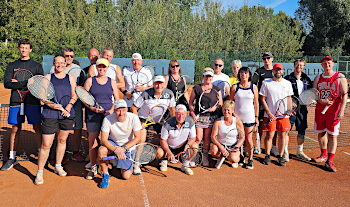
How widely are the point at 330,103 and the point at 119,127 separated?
3.70 metres

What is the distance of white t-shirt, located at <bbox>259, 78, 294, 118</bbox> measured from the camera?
476 cm

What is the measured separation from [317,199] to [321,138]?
175cm

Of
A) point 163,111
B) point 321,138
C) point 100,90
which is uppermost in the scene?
point 100,90

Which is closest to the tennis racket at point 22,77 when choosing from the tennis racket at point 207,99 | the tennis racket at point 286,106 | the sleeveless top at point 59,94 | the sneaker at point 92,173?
the sleeveless top at point 59,94

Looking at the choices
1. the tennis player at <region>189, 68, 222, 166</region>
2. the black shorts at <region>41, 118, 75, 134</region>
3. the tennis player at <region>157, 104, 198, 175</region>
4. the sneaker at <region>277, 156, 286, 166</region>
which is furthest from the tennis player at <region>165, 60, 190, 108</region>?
the sneaker at <region>277, 156, 286, 166</region>

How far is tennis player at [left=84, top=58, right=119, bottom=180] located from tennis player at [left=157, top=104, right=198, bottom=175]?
3.22ft

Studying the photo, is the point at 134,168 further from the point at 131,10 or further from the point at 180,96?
the point at 131,10

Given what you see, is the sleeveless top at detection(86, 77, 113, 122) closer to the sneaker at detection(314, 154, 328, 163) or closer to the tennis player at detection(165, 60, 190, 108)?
the tennis player at detection(165, 60, 190, 108)

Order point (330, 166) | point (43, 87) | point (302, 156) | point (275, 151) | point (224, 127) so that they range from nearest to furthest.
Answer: point (43, 87), point (224, 127), point (330, 166), point (302, 156), point (275, 151)

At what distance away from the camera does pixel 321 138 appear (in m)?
5.14

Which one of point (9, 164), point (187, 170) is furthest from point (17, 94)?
point (187, 170)

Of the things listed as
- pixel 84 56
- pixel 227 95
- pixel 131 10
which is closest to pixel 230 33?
pixel 131 10

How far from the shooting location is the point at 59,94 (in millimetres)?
4082

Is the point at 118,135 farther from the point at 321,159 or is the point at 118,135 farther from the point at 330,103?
the point at 321,159
